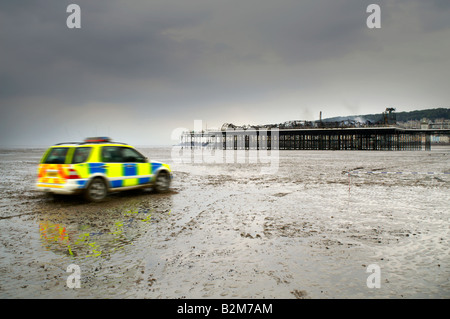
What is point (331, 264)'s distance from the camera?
4047 mm

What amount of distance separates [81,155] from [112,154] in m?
0.94

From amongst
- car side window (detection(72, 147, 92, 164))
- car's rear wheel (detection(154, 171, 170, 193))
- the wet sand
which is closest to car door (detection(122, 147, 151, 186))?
car's rear wheel (detection(154, 171, 170, 193))

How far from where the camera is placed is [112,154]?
8.88 meters

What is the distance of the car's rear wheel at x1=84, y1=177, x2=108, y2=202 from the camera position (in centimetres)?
825

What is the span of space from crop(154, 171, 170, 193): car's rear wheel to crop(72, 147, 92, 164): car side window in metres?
2.62

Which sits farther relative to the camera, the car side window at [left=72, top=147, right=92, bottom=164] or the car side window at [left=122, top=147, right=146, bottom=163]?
the car side window at [left=122, top=147, right=146, bottom=163]

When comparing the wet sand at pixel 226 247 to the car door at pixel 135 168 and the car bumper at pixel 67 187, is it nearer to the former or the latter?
the car bumper at pixel 67 187

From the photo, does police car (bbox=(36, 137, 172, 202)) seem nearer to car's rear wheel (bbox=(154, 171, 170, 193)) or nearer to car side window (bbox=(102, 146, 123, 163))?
car side window (bbox=(102, 146, 123, 163))

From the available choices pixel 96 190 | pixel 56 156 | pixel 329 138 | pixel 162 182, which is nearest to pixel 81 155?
pixel 56 156

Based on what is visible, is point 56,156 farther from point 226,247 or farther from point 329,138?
point 329,138

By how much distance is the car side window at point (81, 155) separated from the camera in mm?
8031
